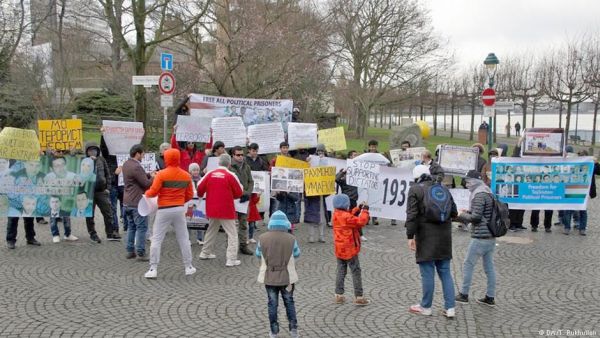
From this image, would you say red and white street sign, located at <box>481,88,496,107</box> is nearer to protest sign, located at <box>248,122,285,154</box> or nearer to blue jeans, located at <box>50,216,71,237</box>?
protest sign, located at <box>248,122,285,154</box>

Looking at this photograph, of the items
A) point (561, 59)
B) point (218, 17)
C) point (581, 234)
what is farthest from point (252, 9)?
point (561, 59)

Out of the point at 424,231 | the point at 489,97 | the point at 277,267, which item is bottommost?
the point at 277,267

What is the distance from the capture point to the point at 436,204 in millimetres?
6379

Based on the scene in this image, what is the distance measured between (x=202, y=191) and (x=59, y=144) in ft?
12.3

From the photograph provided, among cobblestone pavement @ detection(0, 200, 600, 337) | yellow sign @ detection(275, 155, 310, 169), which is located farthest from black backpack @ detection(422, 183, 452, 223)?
yellow sign @ detection(275, 155, 310, 169)

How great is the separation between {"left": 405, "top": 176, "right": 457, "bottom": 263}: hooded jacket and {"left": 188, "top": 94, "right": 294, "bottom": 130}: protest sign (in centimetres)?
729

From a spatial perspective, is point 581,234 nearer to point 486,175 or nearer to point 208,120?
point 486,175

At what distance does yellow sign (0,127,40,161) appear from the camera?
959 cm

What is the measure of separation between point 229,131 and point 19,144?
4249mm

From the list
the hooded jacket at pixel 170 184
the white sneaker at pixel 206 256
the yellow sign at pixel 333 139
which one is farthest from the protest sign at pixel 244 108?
the hooded jacket at pixel 170 184

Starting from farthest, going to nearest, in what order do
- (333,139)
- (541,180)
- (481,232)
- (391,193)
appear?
(333,139)
(541,180)
(391,193)
(481,232)

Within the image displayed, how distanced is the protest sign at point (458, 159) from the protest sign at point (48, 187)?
7.34 m

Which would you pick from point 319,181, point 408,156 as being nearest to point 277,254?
point 319,181

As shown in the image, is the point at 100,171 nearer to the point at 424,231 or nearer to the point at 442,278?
the point at 424,231
